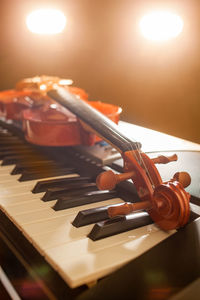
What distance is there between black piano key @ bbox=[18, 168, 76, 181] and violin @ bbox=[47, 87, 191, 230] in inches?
8.1

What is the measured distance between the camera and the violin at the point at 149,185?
2.20 ft

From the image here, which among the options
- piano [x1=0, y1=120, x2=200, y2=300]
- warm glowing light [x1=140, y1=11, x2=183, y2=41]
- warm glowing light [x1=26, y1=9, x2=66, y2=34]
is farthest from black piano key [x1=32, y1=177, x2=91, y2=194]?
warm glowing light [x1=26, y1=9, x2=66, y2=34]

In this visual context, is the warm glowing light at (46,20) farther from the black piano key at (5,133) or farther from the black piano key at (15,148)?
the black piano key at (15,148)

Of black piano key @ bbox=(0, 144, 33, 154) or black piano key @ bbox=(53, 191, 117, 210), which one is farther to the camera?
black piano key @ bbox=(0, 144, 33, 154)

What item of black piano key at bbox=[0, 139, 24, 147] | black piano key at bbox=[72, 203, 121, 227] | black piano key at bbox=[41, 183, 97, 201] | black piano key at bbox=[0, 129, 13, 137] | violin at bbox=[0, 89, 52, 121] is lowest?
black piano key at bbox=[0, 129, 13, 137]

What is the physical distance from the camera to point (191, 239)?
0.67 metres

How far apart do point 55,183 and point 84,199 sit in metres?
0.14

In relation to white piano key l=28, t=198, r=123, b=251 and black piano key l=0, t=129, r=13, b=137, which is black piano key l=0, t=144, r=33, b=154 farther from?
white piano key l=28, t=198, r=123, b=251

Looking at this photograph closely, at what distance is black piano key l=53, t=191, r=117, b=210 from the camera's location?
2.78ft

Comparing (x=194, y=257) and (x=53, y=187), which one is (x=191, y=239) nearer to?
(x=194, y=257)

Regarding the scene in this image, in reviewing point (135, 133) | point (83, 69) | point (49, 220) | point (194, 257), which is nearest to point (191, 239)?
point (194, 257)

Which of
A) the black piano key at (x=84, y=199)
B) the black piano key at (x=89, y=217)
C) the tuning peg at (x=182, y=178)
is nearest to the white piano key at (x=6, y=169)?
the black piano key at (x=84, y=199)

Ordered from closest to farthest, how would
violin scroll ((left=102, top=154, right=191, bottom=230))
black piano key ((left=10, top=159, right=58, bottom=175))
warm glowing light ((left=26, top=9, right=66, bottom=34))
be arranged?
violin scroll ((left=102, top=154, right=191, bottom=230)) → black piano key ((left=10, top=159, right=58, bottom=175)) → warm glowing light ((left=26, top=9, right=66, bottom=34))

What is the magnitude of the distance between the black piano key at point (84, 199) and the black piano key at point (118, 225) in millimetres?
153
